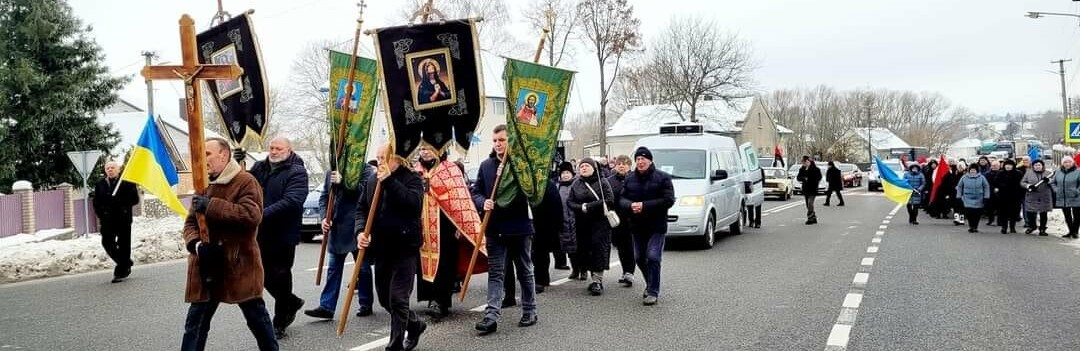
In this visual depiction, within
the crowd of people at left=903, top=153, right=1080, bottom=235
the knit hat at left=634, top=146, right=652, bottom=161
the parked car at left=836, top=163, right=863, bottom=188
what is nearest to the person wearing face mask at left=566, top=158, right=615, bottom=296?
the knit hat at left=634, top=146, right=652, bottom=161

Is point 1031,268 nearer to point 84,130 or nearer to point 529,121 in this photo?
point 529,121

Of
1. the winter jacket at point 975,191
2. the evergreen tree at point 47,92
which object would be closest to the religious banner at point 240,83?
the winter jacket at point 975,191

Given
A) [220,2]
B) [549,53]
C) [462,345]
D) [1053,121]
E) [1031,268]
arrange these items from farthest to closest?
[1053,121] → [549,53] → [1031,268] → [220,2] → [462,345]

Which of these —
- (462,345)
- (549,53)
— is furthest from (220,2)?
(549,53)

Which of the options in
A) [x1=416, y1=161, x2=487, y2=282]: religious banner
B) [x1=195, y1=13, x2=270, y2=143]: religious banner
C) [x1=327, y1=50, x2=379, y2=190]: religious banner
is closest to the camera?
[x1=416, y1=161, x2=487, y2=282]: religious banner

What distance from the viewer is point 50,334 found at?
7027 mm

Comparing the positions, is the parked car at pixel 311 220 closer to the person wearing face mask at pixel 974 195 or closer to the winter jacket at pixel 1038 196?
the person wearing face mask at pixel 974 195

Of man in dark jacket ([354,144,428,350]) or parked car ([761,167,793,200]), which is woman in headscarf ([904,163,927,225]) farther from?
man in dark jacket ([354,144,428,350])

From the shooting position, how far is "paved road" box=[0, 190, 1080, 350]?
21.4ft

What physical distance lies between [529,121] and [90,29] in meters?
24.3

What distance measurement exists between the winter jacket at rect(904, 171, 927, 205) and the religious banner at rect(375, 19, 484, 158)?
1654 centimetres

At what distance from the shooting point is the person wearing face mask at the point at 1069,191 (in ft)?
52.2

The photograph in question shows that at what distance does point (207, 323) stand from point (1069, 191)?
16.5 m

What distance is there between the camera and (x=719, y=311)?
7.86m
